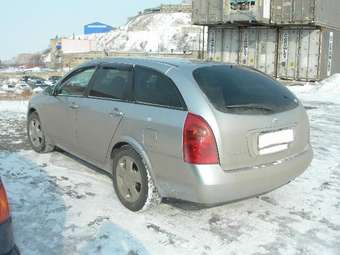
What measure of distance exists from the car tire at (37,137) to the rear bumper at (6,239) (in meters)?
3.81

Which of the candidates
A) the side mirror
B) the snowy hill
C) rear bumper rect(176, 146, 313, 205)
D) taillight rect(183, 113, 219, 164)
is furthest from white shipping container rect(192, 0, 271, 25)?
the snowy hill

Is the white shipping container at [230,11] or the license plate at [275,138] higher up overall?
the white shipping container at [230,11]

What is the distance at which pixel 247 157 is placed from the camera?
375 cm

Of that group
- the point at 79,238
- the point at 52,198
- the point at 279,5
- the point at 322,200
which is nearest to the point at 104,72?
the point at 52,198

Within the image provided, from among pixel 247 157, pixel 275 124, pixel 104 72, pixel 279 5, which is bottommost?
pixel 247 157

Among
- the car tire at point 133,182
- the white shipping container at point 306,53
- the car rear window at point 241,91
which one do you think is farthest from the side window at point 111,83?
the white shipping container at point 306,53

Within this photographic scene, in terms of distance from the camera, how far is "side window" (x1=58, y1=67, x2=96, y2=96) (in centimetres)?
516

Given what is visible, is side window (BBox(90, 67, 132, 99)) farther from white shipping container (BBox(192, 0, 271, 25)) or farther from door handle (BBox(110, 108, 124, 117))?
white shipping container (BBox(192, 0, 271, 25))

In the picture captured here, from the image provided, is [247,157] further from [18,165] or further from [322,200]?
[18,165]

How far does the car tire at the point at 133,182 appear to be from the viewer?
404cm

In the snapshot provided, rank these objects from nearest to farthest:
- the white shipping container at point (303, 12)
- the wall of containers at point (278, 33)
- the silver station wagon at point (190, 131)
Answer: the silver station wagon at point (190, 131)
the white shipping container at point (303, 12)
the wall of containers at point (278, 33)

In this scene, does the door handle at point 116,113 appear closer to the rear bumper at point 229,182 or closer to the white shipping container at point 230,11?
the rear bumper at point 229,182

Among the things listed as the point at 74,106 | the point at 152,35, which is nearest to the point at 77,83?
the point at 74,106

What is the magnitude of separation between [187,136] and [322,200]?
1902mm
